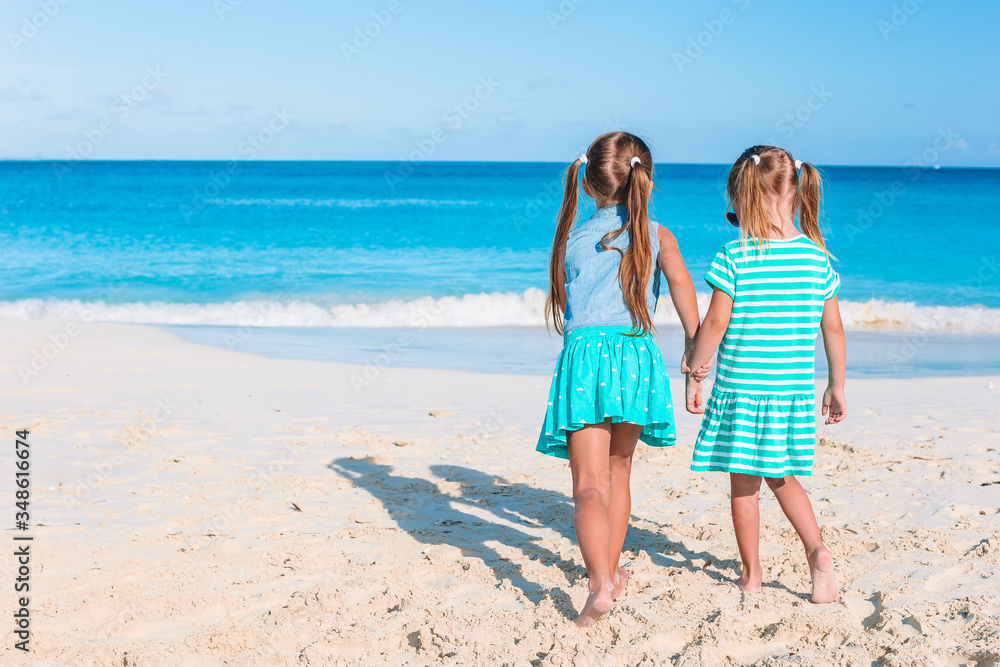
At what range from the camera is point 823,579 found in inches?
108

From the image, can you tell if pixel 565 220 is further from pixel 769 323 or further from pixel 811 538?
pixel 811 538

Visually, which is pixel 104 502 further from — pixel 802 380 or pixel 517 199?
pixel 517 199

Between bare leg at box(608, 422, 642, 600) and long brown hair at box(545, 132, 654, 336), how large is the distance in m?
0.38

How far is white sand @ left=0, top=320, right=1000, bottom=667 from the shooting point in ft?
8.33

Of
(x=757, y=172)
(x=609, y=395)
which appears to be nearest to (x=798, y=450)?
(x=609, y=395)

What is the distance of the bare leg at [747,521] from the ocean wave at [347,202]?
34.4m

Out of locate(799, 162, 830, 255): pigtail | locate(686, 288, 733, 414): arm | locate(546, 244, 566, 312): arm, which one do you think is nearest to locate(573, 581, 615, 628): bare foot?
locate(686, 288, 733, 414): arm

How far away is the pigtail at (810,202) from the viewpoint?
2699 mm

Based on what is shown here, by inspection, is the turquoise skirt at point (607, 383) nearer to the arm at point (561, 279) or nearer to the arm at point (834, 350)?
the arm at point (561, 279)

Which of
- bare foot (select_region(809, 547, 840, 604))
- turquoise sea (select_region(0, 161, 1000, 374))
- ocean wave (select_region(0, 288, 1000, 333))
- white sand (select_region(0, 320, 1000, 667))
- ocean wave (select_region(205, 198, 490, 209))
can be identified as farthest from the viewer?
ocean wave (select_region(205, 198, 490, 209))

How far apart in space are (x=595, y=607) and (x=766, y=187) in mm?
1543

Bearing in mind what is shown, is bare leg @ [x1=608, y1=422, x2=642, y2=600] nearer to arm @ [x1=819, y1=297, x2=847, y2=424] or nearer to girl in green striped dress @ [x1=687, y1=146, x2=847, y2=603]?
girl in green striped dress @ [x1=687, y1=146, x2=847, y2=603]
